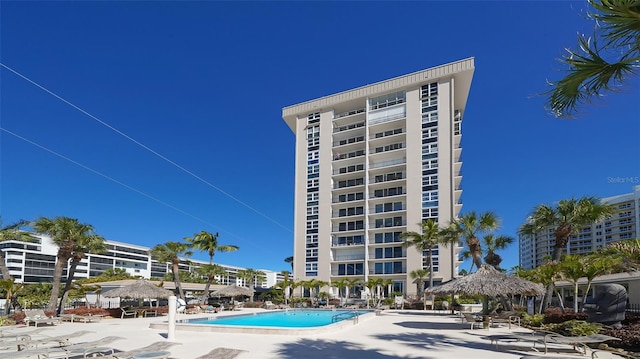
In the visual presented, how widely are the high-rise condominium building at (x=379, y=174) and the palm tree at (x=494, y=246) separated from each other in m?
10.5

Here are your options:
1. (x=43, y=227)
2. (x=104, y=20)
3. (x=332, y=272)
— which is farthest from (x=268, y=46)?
(x=332, y=272)

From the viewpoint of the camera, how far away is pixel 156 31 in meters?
23.5

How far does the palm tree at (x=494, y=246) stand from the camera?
27750mm

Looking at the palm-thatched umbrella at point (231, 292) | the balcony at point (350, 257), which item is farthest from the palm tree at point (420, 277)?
the palm-thatched umbrella at point (231, 292)

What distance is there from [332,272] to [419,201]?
13.3m

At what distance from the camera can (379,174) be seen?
161 feet

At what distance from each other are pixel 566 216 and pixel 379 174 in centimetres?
2895

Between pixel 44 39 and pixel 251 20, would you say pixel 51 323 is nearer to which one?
pixel 44 39

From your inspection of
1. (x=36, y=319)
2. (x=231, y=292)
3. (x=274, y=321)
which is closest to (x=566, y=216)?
(x=274, y=321)

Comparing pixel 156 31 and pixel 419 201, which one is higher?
pixel 156 31

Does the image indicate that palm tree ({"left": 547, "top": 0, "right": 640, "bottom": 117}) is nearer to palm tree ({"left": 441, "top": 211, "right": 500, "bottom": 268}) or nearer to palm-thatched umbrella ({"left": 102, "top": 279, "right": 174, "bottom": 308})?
palm tree ({"left": 441, "top": 211, "right": 500, "bottom": 268})

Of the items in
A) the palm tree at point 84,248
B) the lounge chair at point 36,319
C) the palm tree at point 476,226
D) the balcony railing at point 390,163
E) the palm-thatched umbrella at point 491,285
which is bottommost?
the lounge chair at point 36,319

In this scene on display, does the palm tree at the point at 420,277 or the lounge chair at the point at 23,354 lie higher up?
the lounge chair at the point at 23,354

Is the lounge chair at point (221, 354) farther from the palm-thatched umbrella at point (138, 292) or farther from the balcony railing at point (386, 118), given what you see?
the balcony railing at point (386, 118)
